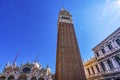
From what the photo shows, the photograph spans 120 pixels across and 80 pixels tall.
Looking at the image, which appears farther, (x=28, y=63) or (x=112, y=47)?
(x=28, y=63)

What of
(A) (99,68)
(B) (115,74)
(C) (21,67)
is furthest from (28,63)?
(B) (115,74)

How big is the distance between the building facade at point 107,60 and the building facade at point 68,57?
398cm

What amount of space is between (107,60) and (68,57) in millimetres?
11466

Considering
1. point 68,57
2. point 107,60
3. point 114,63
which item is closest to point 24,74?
point 68,57

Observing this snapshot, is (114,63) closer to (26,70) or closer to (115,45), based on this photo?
(115,45)

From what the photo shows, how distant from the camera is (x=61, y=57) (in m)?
28.4

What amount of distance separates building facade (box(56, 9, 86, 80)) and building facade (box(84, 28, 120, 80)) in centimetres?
398

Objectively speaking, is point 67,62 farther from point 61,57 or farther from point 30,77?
point 30,77

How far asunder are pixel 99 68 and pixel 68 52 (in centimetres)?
1053

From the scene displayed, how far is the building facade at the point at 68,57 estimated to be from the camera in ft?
83.0

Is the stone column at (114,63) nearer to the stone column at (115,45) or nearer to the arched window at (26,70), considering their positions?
the stone column at (115,45)

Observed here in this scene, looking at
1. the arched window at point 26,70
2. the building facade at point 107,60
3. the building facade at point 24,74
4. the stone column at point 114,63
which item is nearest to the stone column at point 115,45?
the building facade at point 107,60

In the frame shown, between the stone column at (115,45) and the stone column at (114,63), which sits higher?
the stone column at (115,45)

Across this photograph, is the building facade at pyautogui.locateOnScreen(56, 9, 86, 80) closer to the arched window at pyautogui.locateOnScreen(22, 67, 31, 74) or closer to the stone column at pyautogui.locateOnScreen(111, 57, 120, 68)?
the stone column at pyautogui.locateOnScreen(111, 57, 120, 68)
